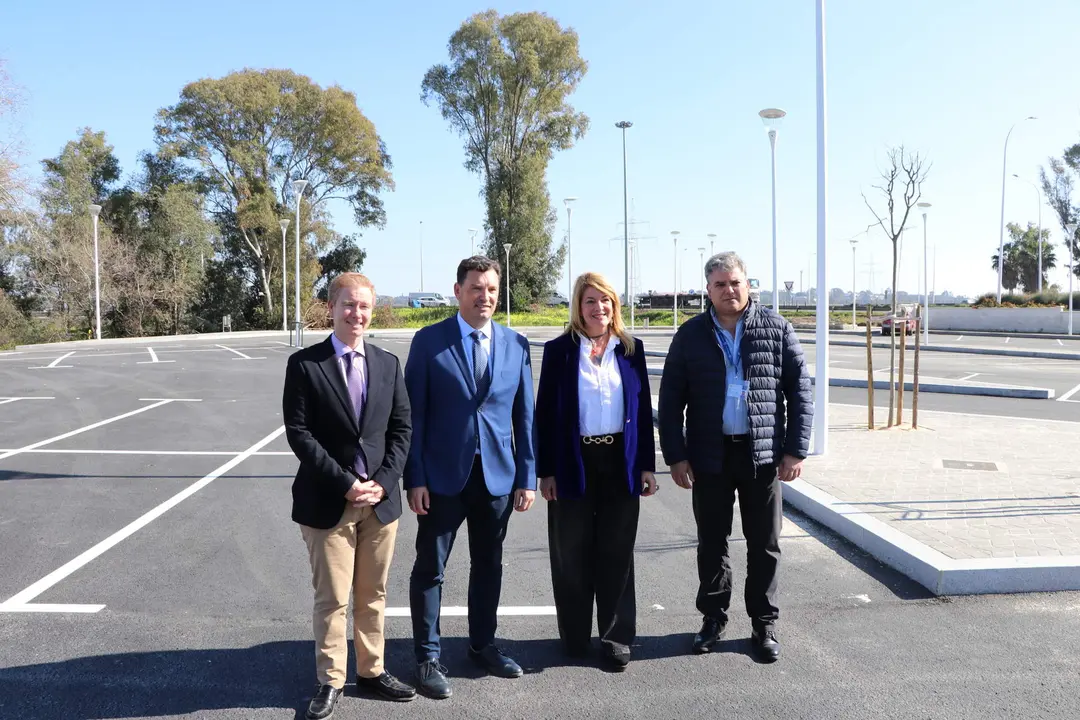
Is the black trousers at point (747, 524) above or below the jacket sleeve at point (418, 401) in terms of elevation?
below

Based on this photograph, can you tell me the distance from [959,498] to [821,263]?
282 centimetres

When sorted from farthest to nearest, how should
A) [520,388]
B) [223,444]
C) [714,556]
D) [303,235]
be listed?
1. [303,235]
2. [223,444]
3. [714,556]
4. [520,388]

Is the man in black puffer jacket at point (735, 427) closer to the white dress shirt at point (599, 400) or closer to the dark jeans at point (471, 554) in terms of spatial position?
the white dress shirt at point (599, 400)

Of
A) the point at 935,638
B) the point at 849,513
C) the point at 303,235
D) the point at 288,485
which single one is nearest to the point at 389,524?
the point at 935,638

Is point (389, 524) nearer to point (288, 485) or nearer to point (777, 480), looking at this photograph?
point (777, 480)

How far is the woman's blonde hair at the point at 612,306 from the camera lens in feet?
12.5

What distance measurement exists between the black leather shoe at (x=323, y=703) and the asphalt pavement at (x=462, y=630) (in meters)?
0.06

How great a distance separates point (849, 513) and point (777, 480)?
6.82 ft

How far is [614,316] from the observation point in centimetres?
388

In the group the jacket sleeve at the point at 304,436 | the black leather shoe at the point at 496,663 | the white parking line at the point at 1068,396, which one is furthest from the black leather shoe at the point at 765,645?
the white parking line at the point at 1068,396

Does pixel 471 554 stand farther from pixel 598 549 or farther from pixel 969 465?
pixel 969 465

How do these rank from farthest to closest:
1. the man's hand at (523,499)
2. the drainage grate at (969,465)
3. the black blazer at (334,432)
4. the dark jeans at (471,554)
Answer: the drainage grate at (969,465)
the man's hand at (523,499)
the dark jeans at (471,554)
the black blazer at (334,432)

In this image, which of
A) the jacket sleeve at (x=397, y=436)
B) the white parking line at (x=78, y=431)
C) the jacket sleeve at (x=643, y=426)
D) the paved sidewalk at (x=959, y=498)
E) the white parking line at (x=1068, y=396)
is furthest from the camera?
the white parking line at (x=1068, y=396)

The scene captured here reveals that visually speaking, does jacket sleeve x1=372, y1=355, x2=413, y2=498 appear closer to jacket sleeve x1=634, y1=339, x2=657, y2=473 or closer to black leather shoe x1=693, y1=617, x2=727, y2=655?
jacket sleeve x1=634, y1=339, x2=657, y2=473
